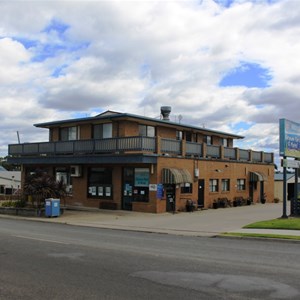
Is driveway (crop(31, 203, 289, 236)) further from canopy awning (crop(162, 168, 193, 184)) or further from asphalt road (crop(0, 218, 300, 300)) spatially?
asphalt road (crop(0, 218, 300, 300))

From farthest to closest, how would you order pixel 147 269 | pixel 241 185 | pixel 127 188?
pixel 241 185
pixel 127 188
pixel 147 269

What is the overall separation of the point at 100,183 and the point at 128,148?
474 centimetres

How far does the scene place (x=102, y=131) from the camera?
106 feet

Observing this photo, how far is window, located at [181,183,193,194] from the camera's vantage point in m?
30.2

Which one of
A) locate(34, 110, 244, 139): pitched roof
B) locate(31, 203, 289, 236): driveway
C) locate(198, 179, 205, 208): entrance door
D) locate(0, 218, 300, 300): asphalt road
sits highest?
locate(34, 110, 244, 139): pitched roof

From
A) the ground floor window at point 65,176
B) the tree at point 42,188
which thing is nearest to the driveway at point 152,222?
the tree at point 42,188

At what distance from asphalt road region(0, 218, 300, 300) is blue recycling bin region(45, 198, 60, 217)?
10.9 metres

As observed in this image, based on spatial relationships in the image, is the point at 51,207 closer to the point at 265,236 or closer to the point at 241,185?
the point at 265,236

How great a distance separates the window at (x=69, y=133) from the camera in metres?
34.8

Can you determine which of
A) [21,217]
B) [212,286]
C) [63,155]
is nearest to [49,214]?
[21,217]

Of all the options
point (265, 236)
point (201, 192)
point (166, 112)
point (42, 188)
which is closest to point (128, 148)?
point (42, 188)

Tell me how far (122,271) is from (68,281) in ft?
4.38

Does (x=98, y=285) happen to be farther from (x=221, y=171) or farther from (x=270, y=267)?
(x=221, y=171)

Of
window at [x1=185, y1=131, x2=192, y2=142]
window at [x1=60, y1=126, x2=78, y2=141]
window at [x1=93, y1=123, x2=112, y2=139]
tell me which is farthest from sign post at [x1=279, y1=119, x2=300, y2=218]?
window at [x1=60, y1=126, x2=78, y2=141]
